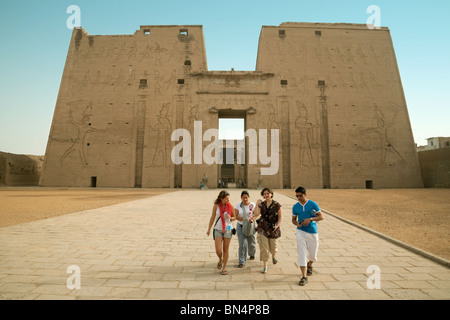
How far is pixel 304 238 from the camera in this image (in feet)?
11.1

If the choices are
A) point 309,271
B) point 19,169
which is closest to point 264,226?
point 309,271

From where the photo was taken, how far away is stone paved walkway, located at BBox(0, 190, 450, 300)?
9.25 feet

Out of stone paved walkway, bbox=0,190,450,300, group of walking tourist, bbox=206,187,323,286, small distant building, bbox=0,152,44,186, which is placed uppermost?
small distant building, bbox=0,152,44,186

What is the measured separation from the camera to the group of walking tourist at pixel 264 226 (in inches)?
132

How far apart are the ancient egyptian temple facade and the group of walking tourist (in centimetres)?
2044

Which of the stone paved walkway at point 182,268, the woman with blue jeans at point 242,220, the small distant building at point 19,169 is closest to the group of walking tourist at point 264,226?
the woman with blue jeans at point 242,220

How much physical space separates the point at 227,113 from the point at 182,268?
78.8ft

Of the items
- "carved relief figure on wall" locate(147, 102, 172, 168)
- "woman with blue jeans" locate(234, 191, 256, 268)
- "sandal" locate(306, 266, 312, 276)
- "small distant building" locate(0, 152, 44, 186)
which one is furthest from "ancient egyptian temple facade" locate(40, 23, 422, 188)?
"sandal" locate(306, 266, 312, 276)

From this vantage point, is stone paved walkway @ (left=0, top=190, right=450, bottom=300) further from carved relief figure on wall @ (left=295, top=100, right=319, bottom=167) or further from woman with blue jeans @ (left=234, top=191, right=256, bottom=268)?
carved relief figure on wall @ (left=295, top=100, right=319, bottom=167)

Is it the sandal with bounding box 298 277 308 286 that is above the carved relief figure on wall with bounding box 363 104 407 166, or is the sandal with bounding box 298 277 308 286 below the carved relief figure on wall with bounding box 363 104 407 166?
below

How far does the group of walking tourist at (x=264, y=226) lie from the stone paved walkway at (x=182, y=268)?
27 centimetres

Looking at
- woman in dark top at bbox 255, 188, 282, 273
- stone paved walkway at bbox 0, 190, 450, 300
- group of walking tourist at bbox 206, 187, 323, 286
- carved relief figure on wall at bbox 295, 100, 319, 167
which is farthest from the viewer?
carved relief figure on wall at bbox 295, 100, 319, 167
